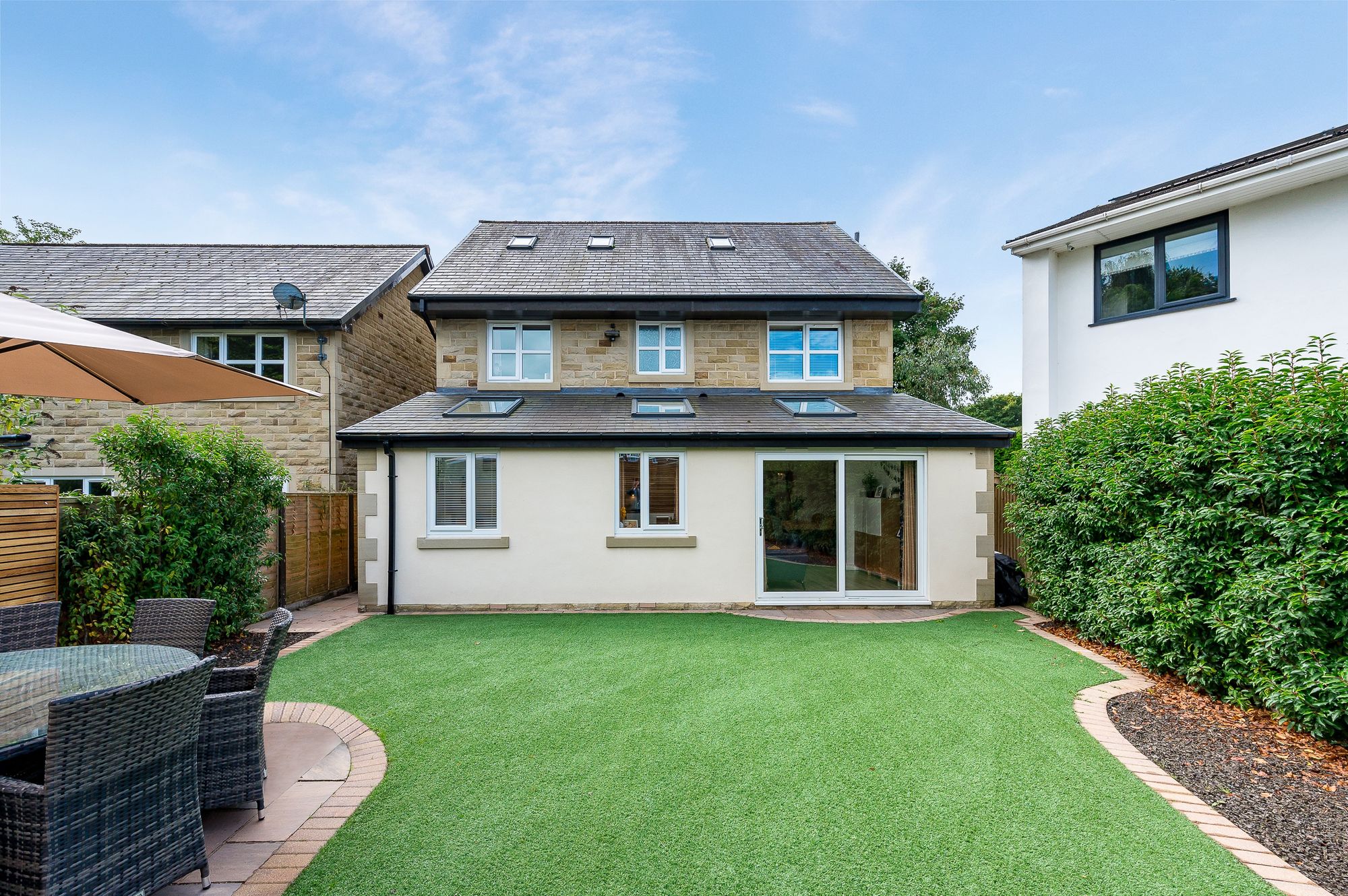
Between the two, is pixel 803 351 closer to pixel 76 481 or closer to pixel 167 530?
pixel 167 530

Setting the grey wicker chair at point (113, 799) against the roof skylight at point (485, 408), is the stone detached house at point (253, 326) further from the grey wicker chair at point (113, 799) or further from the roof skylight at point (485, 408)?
the grey wicker chair at point (113, 799)

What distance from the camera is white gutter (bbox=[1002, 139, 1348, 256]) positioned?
8008 mm

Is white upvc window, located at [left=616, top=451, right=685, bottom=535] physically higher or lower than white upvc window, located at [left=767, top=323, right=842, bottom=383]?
lower

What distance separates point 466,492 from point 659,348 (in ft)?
15.4

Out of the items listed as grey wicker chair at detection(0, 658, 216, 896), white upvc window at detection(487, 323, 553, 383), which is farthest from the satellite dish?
grey wicker chair at detection(0, 658, 216, 896)

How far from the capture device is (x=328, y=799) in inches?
148

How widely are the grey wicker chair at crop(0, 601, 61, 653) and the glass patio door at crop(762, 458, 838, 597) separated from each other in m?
8.23

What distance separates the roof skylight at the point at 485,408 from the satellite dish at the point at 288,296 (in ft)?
14.9

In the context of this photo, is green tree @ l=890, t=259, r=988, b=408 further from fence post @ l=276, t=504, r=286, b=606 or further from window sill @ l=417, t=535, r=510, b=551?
fence post @ l=276, t=504, r=286, b=606

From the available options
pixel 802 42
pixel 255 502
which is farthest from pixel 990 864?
pixel 802 42

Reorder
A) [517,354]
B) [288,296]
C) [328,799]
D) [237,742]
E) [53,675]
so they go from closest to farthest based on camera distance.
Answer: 1. [53,675]
2. [237,742]
3. [328,799]
4. [517,354]
5. [288,296]

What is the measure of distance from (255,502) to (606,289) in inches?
269

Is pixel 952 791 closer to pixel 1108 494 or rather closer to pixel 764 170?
pixel 1108 494

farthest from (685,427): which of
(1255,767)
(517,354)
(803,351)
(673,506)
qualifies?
(1255,767)
